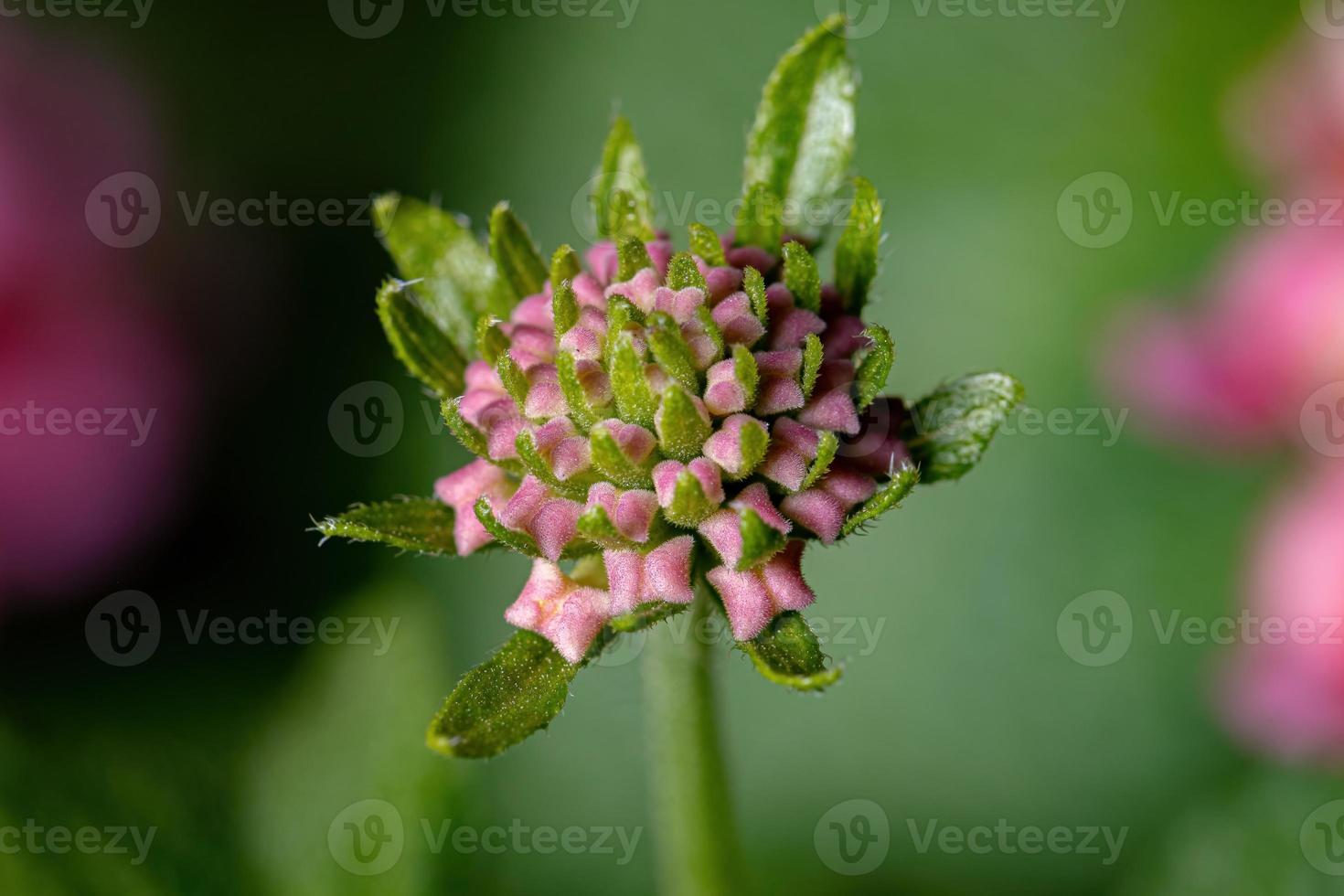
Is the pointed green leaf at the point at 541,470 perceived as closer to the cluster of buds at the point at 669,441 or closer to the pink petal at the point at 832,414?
the cluster of buds at the point at 669,441

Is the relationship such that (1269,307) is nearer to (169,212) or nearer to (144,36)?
(169,212)

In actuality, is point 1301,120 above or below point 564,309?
above

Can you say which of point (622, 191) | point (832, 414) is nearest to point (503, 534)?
point (832, 414)

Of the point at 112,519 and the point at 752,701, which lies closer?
the point at 112,519

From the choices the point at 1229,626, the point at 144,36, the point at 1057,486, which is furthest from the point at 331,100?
the point at 1229,626

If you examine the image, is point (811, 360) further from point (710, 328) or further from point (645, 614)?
point (645, 614)

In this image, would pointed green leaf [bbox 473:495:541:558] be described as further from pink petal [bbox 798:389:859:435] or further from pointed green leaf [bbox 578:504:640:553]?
pink petal [bbox 798:389:859:435]
